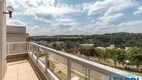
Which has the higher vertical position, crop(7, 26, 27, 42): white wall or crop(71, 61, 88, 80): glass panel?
crop(7, 26, 27, 42): white wall

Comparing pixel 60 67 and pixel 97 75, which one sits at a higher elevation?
pixel 97 75

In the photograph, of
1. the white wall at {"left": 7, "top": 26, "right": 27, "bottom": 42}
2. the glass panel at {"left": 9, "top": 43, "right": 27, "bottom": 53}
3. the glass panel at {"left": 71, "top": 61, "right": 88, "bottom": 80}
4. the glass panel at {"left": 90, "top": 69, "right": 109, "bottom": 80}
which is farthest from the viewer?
the white wall at {"left": 7, "top": 26, "right": 27, "bottom": 42}

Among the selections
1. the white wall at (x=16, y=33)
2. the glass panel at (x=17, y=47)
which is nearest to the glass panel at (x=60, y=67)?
the glass panel at (x=17, y=47)

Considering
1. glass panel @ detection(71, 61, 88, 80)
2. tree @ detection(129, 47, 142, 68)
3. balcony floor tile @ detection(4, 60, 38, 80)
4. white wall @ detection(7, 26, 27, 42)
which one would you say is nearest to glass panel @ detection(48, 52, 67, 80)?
glass panel @ detection(71, 61, 88, 80)

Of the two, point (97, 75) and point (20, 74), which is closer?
point (97, 75)

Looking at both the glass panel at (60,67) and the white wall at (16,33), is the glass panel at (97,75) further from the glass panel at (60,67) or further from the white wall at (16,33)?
the white wall at (16,33)

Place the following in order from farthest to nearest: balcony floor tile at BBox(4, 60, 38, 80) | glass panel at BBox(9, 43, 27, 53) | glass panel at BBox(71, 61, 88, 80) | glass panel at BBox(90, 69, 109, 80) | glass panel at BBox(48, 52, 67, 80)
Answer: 1. glass panel at BBox(9, 43, 27, 53)
2. balcony floor tile at BBox(4, 60, 38, 80)
3. glass panel at BBox(48, 52, 67, 80)
4. glass panel at BBox(71, 61, 88, 80)
5. glass panel at BBox(90, 69, 109, 80)

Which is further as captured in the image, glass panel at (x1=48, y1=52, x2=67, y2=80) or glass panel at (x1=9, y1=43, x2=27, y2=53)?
glass panel at (x1=9, y1=43, x2=27, y2=53)

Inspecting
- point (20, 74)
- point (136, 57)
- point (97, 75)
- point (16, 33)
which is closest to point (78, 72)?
point (97, 75)

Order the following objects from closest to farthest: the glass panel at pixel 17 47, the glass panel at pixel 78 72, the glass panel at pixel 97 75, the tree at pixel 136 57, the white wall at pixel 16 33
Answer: the glass panel at pixel 97 75, the glass panel at pixel 78 72, the glass panel at pixel 17 47, the tree at pixel 136 57, the white wall at pixel 16 33

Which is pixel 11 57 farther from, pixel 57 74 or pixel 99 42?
pixel 99 42

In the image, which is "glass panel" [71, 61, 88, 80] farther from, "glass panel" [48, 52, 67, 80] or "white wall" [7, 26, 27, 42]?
"white wall" [7, 26, 27, 42]

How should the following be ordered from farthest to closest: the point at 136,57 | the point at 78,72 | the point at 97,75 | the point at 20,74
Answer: the point at 136,57 → the point at 20,74 → the point at 78,72 → the point at 97,75

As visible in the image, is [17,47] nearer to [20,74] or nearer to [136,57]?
[20,74]
